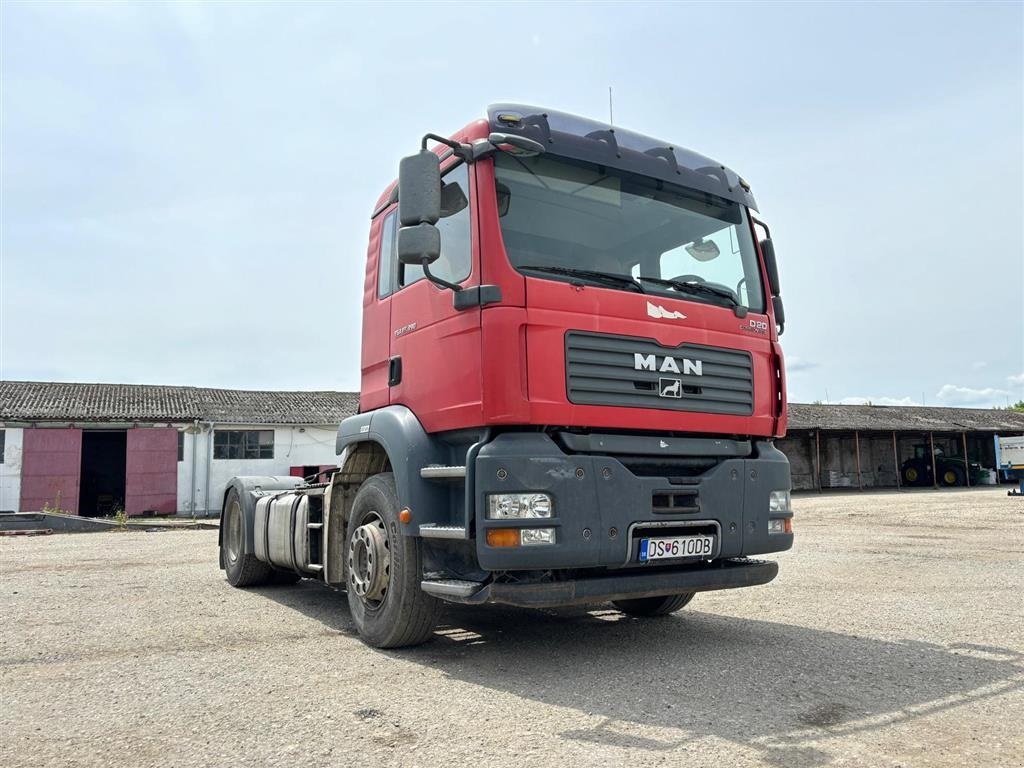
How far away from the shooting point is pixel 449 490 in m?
4.35

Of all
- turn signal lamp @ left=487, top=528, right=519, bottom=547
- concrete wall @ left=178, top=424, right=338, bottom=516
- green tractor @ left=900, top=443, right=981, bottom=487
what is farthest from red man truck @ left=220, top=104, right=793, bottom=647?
green tractor @ left=900, top=443, right=981, bottom=487

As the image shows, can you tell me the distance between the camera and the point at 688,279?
15.9ft

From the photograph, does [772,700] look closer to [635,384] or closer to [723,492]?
[723,492]

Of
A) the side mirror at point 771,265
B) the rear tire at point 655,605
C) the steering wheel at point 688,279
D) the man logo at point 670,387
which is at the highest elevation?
the side mirror at point 771,265

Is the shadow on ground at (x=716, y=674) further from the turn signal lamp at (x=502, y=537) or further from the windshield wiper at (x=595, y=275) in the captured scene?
the windshield wiper at (x=595, y=275)

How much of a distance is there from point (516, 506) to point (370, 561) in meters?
1.35

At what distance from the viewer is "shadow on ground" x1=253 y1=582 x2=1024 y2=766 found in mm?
3207

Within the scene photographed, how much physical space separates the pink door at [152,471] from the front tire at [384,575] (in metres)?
21.3

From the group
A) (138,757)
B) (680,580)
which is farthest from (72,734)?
(680,580)

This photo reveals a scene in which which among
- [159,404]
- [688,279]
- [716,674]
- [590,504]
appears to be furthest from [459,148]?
[159,404]

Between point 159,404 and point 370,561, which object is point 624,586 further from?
point 159,404

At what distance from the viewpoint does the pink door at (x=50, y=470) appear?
22719mm

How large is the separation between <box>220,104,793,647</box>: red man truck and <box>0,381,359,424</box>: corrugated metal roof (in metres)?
21.8

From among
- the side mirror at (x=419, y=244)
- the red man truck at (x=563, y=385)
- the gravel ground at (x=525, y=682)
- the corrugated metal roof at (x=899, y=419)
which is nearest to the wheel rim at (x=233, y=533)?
the gravel ground at (x=525, y=682)
